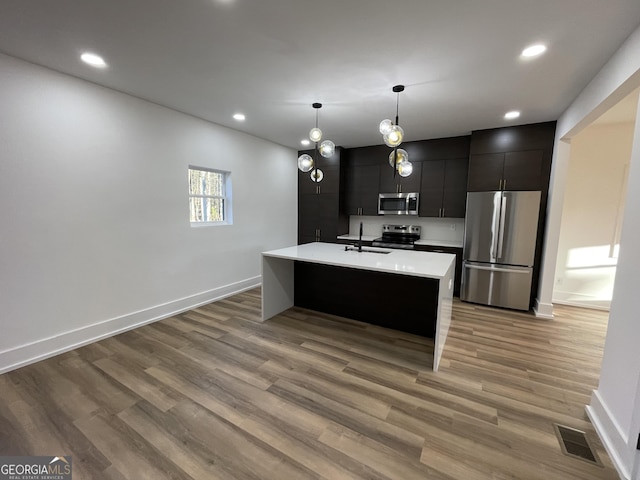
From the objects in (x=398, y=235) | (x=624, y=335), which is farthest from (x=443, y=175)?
(x=624, y=335)

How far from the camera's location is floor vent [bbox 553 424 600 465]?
1.53 metres

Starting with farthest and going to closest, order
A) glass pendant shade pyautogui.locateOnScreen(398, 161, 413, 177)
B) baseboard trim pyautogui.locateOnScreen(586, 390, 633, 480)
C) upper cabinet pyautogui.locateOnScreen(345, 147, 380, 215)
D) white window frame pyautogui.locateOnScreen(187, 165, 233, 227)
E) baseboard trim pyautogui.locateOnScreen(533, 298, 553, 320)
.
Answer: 1. upper cabinet pyautogui.locateOnScreen(345, 147, 380, 215)
2. white window frame pyautogui.locateOnScreen(187, 165, 233, 227)
3. baseboard trim pyautogui.locateOnScreen(533, 298, 553, 320)
4. glass pendant shade pyautogui.locateOnScreen(398, 161, 413, 177)
5. baseboard trim pyautogui.locateOnScreen(586, 390, 633, 480)

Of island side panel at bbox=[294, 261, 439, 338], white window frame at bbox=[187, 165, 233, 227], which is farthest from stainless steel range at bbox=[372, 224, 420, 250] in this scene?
white window frame at bbox=[187, 165, 233, 227]

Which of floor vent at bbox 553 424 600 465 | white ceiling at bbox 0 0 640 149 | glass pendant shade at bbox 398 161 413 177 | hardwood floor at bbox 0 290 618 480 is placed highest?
white ceiling at bbox 0 0 640 149

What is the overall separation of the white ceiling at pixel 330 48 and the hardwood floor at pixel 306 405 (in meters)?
2.59

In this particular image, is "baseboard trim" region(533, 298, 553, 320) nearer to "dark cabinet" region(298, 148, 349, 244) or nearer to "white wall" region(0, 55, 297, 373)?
"dark cabinet" region(298, 148, 349, 244)

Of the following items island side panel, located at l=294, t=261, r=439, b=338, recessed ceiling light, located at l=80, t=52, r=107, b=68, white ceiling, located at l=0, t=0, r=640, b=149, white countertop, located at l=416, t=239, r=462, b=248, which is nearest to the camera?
white ceiling, located at l=0, t=0, r=640, b=149

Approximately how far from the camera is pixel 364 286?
10.7 feet

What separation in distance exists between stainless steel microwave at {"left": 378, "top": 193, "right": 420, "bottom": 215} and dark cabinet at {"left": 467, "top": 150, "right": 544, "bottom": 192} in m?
0.92

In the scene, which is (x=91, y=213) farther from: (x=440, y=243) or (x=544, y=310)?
(x=544, y=310)

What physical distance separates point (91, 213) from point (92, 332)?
122 cm

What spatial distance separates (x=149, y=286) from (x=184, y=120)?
2162mm

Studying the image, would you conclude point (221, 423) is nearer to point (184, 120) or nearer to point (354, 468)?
point (354, 468)

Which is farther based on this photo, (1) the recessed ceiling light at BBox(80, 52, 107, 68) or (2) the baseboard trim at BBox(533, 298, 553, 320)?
(2) the baseboard trim at BBox(533, 298, 553, 320)
